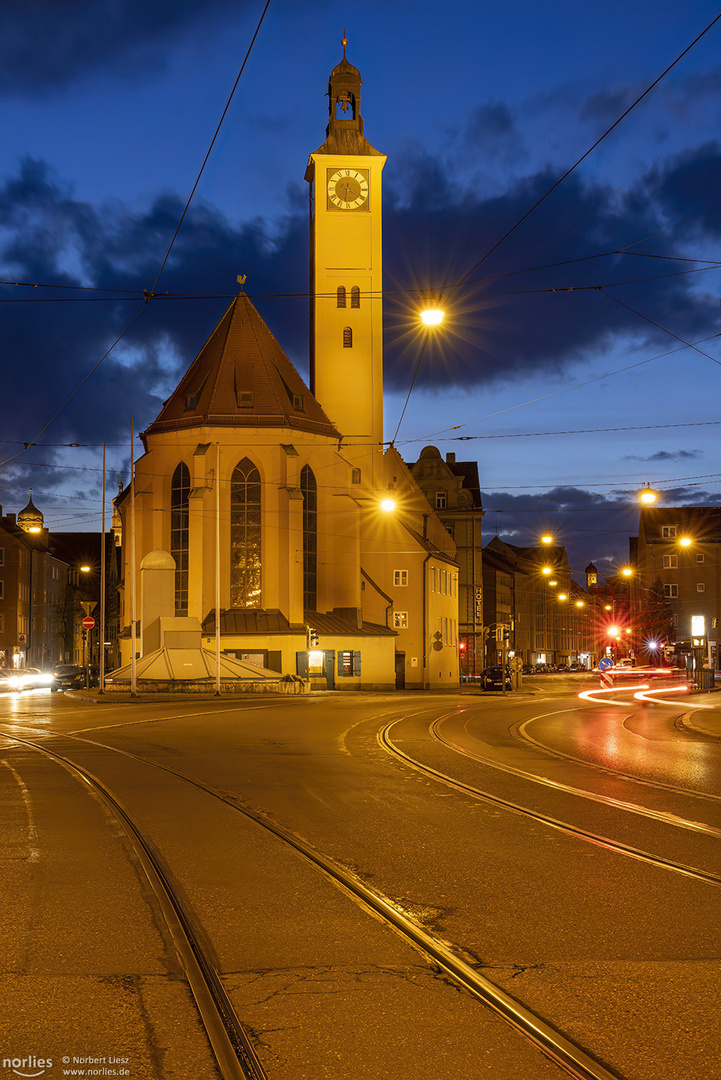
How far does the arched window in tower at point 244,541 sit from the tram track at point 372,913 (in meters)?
47.5

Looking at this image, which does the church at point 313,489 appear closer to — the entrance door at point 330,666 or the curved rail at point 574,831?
the entrance door at point 330,666

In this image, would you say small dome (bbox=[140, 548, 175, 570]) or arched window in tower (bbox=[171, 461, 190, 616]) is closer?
small dome (bbox=[140, 548, 175, 570])

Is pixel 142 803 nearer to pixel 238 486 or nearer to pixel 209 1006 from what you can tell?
pixel 209 1006

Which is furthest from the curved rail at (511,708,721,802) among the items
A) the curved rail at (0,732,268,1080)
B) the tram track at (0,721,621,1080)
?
the curved rail at (0,732,268,1080)

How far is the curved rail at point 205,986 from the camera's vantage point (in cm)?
475

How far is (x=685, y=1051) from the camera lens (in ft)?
15.8

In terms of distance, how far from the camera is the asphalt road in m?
4.94

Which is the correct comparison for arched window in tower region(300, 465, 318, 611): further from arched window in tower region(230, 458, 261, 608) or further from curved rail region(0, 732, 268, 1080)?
curved rail region(0, 732, 268, 1080)

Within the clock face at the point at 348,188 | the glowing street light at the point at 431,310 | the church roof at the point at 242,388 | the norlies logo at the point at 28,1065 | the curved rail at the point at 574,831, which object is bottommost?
the curved rail at the point at 574,831

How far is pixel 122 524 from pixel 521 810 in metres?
58.6

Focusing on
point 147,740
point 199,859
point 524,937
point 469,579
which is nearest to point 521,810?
point 199,859

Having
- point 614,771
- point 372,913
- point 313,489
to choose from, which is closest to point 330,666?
point 313,489

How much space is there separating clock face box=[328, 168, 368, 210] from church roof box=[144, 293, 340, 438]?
7.61 m

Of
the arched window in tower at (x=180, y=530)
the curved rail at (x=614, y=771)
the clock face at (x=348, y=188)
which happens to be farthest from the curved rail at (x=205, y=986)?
the clock face at (x=348, y=188)
